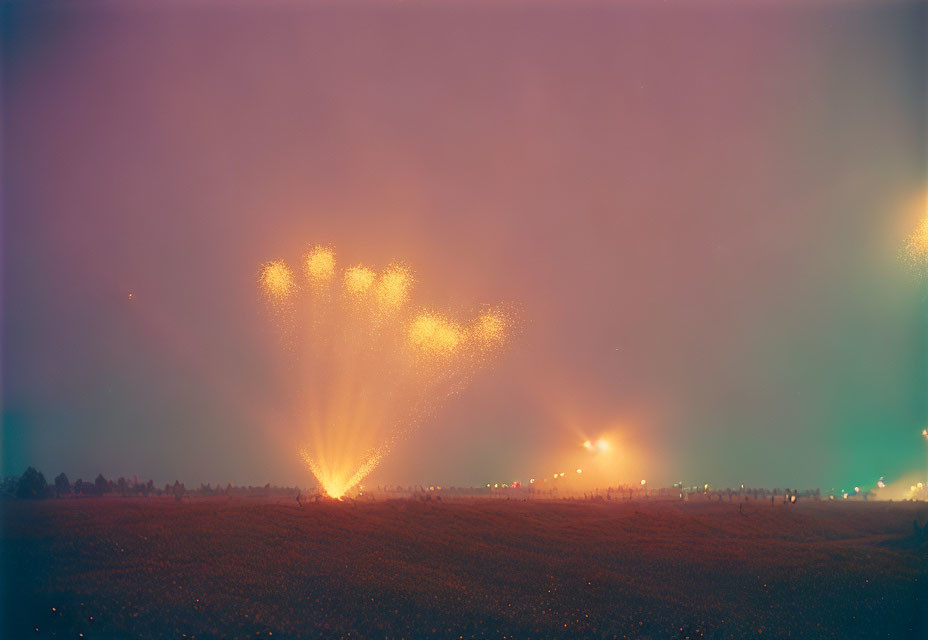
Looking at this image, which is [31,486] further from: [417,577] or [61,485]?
[417,577]

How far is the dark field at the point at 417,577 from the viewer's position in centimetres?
1476

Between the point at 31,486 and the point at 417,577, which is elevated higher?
the point at 31,486

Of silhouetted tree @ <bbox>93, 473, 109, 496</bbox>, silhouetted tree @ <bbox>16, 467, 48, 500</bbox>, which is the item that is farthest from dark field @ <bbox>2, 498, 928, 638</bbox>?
silhouetted tree @ <bbox>93, 473, 109, 496</bbox>

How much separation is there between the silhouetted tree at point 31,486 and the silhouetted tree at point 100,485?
27.1ft

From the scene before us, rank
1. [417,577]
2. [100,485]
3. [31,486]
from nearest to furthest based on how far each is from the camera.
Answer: [417,577] < [31,486] < [100,485]

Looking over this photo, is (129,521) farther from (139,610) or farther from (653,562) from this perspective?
(653,562)

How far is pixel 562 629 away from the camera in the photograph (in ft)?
48.2

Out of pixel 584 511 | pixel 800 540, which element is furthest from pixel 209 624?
pixel 800 540

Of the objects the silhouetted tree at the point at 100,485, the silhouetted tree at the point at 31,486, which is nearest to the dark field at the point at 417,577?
the silhouetted tree at the point at 31,486

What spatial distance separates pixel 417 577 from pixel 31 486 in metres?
18.4

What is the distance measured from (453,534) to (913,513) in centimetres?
2769

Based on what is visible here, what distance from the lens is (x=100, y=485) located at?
35.1 metres

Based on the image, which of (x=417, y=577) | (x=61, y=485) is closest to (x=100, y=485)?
(x=61, y=485)

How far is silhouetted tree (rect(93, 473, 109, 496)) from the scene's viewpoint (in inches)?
1360
